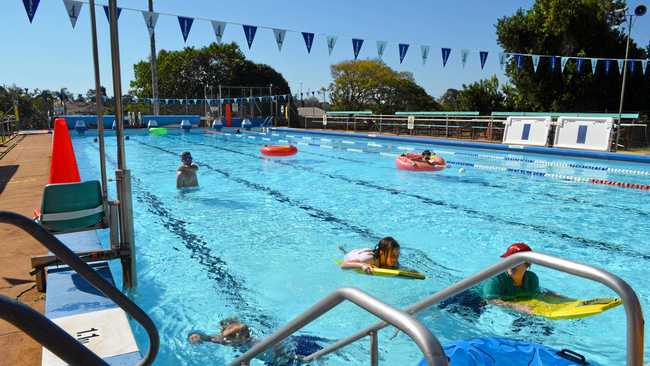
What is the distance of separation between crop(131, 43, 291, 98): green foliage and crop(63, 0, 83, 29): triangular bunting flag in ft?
120

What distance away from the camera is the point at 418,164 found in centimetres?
1195

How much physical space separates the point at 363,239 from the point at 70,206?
11.8 ft

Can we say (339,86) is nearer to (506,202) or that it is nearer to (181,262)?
(506,202)

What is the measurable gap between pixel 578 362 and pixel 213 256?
4119 millimetres

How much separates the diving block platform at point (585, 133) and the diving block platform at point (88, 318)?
14800 mm

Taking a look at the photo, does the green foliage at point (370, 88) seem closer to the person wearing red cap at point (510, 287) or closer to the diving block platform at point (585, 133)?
the diving block platform at point (585, 133)

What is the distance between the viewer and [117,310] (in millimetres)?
3559

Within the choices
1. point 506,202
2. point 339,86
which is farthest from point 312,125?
point 506,202

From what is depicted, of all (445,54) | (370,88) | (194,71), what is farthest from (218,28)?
(370,88)

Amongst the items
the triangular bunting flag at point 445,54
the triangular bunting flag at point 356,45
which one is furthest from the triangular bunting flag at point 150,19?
the triangular bunting flag at point 445,54

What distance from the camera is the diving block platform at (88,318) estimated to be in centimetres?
295

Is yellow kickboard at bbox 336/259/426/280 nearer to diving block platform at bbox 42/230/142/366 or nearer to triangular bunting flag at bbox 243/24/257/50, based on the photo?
diving block platform at bbox 42/230/142/366

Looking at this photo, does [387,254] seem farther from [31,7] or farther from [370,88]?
[370,88]

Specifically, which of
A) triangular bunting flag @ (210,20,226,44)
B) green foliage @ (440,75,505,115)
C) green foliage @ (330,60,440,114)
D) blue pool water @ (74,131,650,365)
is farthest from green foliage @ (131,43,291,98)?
blue pool water @ (74,131,650,365)
